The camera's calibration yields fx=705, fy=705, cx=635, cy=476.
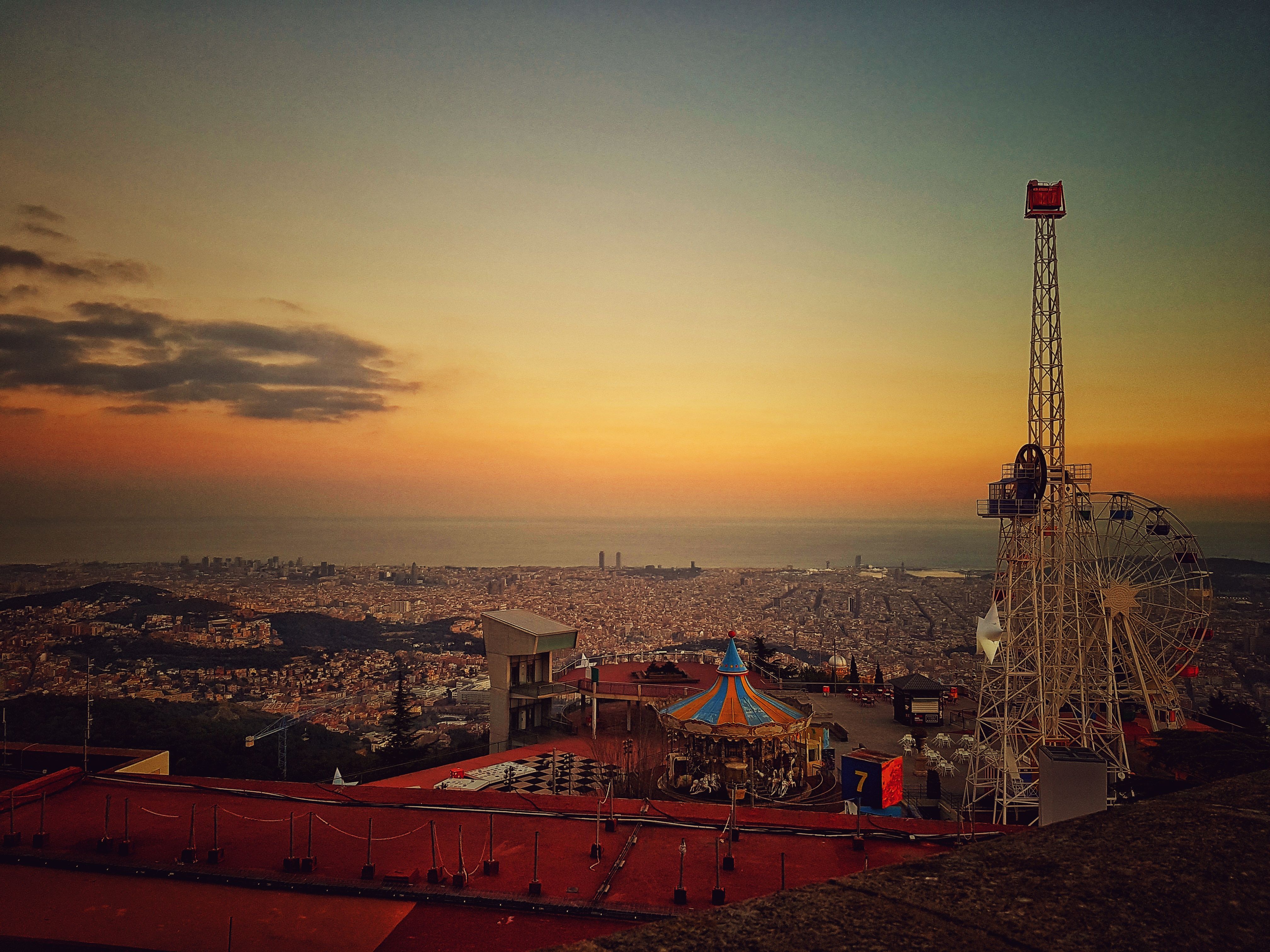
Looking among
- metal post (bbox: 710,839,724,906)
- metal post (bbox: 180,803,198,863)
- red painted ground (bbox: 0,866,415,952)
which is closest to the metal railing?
metal post (bbox: 180,803,198,863)

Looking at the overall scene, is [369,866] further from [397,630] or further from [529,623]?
[397,630]

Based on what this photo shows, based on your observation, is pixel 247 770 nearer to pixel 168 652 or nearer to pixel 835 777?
pixel 835 777

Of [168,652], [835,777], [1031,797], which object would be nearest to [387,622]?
[168,652]

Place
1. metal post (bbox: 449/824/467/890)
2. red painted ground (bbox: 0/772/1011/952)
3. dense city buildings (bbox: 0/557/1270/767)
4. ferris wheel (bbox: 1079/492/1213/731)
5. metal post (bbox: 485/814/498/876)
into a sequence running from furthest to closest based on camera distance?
dense city buildings (bbox: 0/557/1270/767) → ferris wheel (bbox: 1079/492/1213/731) → metal post (bbox: 485/814/498/876) → metal post (bbox: 449/824/467/890) → red painted ground (bbox: 0/772/1011/952)

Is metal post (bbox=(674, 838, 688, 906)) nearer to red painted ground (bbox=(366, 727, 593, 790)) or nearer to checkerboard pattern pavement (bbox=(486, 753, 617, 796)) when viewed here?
checkerboard pattern pavement (bbox=(486, 753, 617, 796))

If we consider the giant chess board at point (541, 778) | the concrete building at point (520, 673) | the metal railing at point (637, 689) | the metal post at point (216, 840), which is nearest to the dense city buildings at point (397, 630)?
the metal railing at point (637, 689)

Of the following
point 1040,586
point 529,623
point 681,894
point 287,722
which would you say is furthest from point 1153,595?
point 287,722
